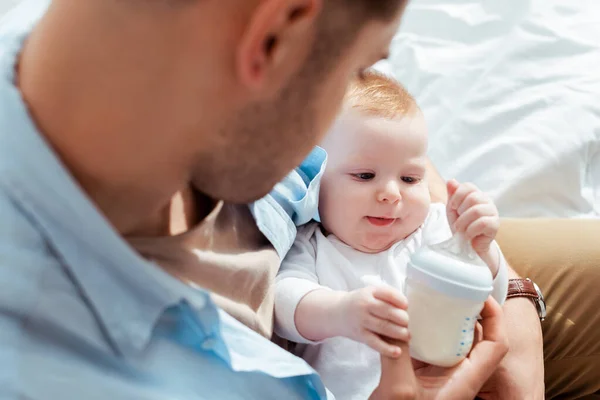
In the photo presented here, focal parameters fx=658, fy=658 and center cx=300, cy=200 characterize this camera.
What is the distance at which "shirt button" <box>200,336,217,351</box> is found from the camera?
71cm

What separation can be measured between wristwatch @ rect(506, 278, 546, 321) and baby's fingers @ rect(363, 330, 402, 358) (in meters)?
0.41

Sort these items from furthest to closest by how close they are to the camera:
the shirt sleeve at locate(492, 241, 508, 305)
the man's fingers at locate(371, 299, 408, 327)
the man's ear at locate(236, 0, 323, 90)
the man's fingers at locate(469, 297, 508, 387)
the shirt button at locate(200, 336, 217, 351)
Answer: the shirt sleeve at locate(492, 241, 508, 305) → the man's fingers at locate(469, 297, 508, 387) → the man's fingers at locate(371, 299, 408, 327) → the shirt button at locate(200, 336, 217, 351) → the man's ear at locate(236, 0, 323, 90)

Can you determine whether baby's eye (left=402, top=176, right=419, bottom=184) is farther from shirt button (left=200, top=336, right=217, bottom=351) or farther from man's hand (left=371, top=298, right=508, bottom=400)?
shirt button (left=200, top=336, right=217, bottom=351)

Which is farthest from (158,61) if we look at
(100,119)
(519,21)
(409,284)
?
(519,21)

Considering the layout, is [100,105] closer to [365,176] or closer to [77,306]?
[77,306]

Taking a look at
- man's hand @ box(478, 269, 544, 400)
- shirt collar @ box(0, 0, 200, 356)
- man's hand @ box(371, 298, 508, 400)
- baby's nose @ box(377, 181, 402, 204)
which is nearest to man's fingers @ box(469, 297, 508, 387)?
man's hand @ box(371, 298, 508, 400)

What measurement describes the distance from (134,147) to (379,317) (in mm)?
389

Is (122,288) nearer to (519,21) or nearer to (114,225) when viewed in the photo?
(114,225)

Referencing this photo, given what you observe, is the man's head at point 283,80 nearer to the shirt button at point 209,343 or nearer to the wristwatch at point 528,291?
the shirt button at point 209,343

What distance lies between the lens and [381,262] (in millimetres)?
1092

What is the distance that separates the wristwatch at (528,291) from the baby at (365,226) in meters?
→ 0.08

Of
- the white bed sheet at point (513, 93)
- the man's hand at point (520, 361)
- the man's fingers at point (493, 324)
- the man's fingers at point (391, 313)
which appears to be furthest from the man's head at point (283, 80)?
the white bed sheet at point (513, 93)

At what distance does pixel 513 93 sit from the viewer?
160 cm

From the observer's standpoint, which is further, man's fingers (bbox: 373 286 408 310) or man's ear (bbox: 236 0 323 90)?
man's fingers (bbox: 373 286 408 310)
